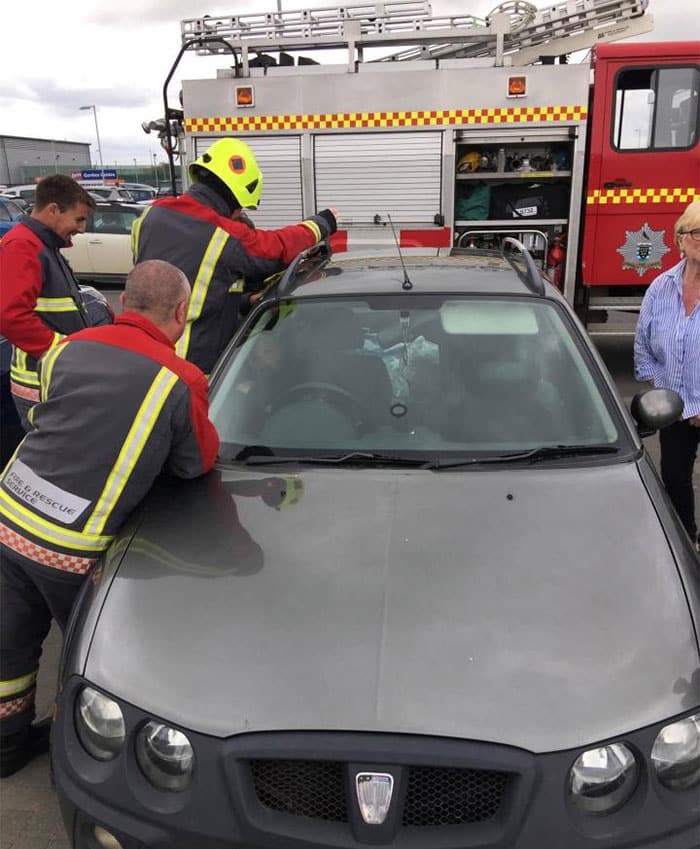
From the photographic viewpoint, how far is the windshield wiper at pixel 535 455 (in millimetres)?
2395

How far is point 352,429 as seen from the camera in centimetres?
259

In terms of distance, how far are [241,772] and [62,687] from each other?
20.6 inches

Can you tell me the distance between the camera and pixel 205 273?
3.50 meters

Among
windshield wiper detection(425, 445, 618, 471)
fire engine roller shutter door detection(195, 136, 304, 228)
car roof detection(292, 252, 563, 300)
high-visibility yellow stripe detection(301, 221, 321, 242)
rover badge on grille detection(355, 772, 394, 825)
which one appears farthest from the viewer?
fire engine roller shutter door detection(195, 136, 304, 228)

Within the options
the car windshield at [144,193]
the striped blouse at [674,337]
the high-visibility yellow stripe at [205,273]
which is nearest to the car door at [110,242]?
the high-visibility yellow stripe at [205,273]

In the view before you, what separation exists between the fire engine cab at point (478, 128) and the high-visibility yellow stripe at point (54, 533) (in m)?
4.82

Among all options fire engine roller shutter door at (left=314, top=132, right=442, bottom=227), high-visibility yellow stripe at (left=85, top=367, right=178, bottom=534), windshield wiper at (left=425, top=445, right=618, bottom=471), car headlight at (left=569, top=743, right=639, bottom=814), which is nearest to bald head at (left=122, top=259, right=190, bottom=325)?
high-visibility yellow stripe at (left=85, top=367, right=178, bottom=534)

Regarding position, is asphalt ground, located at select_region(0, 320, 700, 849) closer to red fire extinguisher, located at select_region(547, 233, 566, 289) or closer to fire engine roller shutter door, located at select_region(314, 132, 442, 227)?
fire engine roller shutter door, located at select_region(314, 132, 442, 227)

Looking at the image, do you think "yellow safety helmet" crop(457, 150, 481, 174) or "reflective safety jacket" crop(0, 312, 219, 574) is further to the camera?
"yellow safety helmet" crop(457, 150, 481, 174)

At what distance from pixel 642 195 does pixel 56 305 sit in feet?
17.1

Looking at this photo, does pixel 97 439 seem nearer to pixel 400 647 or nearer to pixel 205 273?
pixel 400 647

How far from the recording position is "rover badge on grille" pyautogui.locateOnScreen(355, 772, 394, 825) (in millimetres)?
1519

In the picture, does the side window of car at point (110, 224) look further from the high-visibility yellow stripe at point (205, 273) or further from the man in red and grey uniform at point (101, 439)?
the man in red and grey uniform at point (101, 439)

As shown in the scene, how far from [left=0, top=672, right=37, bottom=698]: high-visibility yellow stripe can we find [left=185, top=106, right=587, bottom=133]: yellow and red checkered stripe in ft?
19.2
